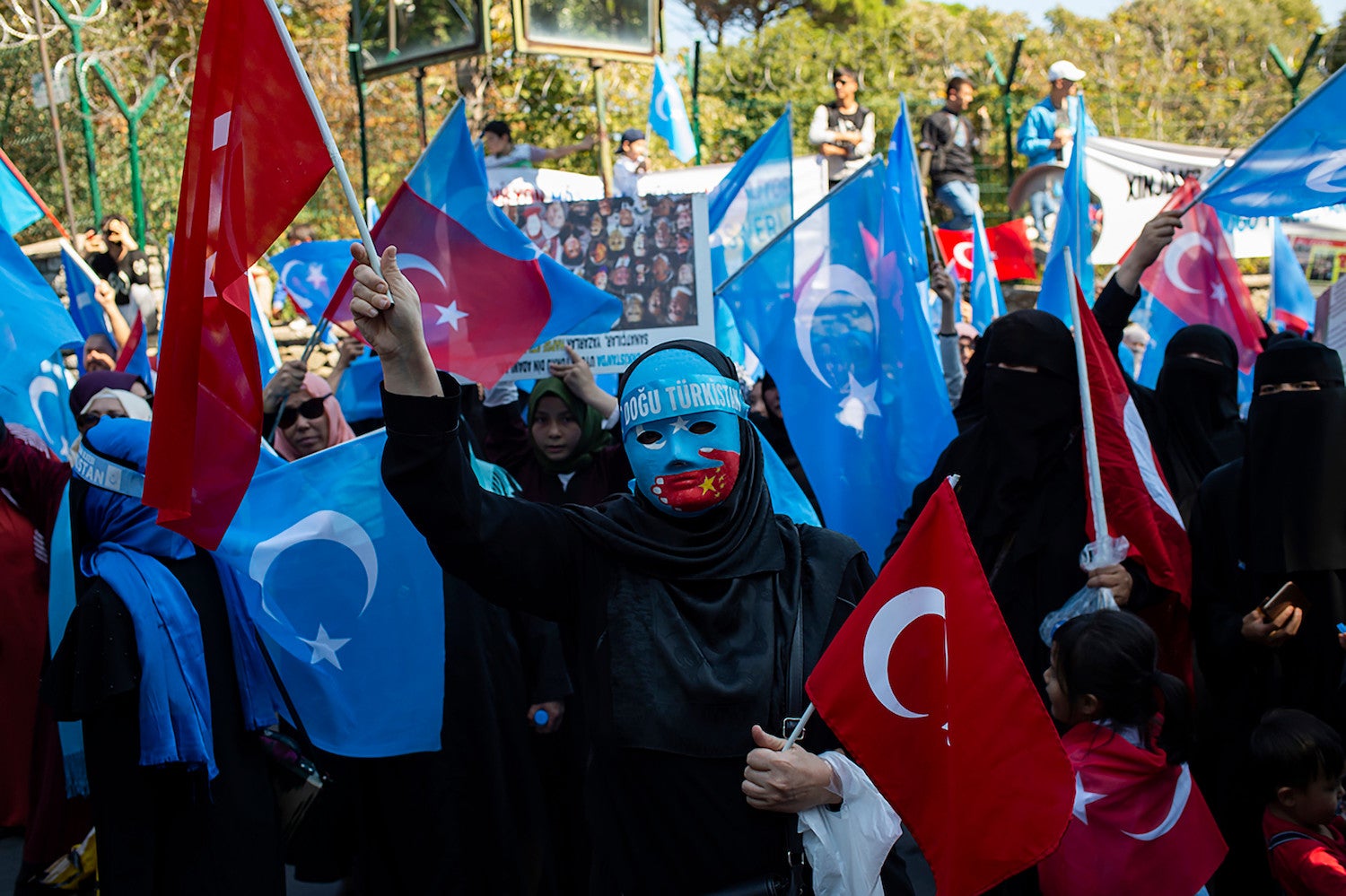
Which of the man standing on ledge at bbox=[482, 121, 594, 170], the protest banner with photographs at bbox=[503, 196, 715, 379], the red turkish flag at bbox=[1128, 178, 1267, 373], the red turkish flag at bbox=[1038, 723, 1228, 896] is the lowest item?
the red turkish flag at bbox=[1038, 723, 1228, 896]

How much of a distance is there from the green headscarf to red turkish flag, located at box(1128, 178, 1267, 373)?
11.7 feet

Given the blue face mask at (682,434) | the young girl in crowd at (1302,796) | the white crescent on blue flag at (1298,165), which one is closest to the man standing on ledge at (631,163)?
the white crescent on blue flag at (1298,165)

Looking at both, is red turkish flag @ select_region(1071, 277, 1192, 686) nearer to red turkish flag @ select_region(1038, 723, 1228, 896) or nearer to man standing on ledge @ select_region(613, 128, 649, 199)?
red turkish flag @ select_region(1038, 723, 1228, 896)

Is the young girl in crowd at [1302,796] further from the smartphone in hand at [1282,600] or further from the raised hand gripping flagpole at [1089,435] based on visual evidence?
the raised hand gripping flagpole at [1089,435]

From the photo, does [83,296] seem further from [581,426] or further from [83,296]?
[581,426]

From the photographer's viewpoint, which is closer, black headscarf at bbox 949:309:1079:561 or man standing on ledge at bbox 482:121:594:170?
black headscarf at bbox 949:309:1079:561

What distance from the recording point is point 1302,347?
3.81 m

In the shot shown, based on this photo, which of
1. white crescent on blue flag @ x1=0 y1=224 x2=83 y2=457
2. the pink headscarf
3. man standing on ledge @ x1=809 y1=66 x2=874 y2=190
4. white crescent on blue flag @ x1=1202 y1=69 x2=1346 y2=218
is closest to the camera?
white crescent on blue flag @ x1=1202 y1=69 x2=1346 y2=218

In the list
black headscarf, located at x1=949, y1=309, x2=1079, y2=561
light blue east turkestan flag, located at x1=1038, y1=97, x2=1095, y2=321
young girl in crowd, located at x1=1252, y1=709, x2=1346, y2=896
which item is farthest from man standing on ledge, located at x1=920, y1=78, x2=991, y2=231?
young girl in crowd, located at x1=1252, y1=709, x2=1346, y2=896

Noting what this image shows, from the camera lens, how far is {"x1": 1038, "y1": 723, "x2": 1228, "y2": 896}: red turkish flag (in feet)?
10.1

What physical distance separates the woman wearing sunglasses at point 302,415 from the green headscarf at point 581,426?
2.47ft

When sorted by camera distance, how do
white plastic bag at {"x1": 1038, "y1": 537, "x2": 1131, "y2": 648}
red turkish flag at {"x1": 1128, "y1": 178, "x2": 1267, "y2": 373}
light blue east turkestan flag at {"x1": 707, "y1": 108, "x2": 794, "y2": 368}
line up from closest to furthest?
white plastic bag at {"x1": 1038, "y1": 537, "x2": 1131, "y2": 648} → light blue east turkestan flag at {"x1": 707, "y1": 108, "x2": 794, "y2": 368} → red turkish flag at {"x1": 1128, "y1": 178, "x2": 1267, "y2": 373}

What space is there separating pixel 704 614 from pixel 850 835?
477 millimetres

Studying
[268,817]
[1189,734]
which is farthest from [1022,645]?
[268,817]
